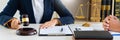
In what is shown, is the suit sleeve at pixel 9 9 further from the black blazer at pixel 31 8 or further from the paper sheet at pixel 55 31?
the paper sheet at pixel 55 31

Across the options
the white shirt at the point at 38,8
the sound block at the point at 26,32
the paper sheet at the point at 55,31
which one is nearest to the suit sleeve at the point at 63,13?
the white shirt at the point at 38,8

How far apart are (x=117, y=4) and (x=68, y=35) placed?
112 cm

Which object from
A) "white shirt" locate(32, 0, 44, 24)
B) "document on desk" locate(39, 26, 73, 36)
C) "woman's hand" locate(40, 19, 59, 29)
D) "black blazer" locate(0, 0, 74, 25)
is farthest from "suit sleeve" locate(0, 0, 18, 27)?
"document on desk" locate(39, 26, 73, 36)

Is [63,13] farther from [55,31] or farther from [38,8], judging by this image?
[55,31]

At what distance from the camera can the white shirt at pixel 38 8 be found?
6.00 feet

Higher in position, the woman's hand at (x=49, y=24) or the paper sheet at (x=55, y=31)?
the woman's hand at (x=49, y=24)

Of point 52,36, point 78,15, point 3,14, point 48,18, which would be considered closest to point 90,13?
point 78,15

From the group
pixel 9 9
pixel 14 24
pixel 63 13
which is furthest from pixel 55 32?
pixel 9 9

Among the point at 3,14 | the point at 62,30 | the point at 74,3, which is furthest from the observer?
the point at 74,3

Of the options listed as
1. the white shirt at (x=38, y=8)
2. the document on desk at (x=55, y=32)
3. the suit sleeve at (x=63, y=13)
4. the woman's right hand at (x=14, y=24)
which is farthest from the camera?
the white shirt at (x=38, y=8)

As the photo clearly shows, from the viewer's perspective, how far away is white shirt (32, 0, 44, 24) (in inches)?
72.0

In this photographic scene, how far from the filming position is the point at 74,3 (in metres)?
2.45

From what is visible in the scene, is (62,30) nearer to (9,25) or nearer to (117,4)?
(9,25)

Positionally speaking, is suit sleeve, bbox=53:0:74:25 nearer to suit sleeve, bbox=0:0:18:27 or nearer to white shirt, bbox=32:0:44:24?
white shirt, bbox=32:0:44:24
